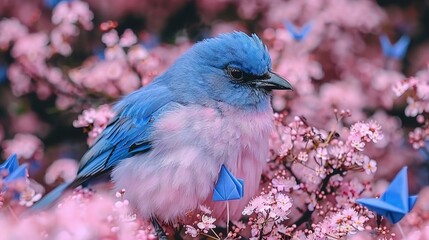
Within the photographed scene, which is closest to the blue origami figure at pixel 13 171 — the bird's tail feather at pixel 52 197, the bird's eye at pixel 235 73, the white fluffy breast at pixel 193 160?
the white fluffy breast at pixel 193 160

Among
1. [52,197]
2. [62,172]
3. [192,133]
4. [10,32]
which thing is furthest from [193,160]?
[10,32]

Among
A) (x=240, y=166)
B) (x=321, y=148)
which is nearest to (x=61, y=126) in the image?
(x=240, y=166)

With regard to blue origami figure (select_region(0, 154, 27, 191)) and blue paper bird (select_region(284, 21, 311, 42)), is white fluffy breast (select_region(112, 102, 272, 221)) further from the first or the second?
blue paper bird (select_region(284, 21, 311, 42))

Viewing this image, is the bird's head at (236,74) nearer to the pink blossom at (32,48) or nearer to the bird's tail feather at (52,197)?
the bird's tail feather at (52,197)

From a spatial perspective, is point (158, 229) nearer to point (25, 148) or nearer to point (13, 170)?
point (13, 170)

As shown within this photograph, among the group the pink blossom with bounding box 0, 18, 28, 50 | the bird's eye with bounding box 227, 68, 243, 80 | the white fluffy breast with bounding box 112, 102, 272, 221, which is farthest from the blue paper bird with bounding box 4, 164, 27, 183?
the pink blossom with bounding box 0, 18, 28, 50
